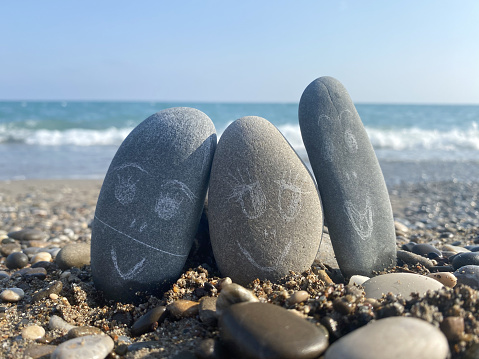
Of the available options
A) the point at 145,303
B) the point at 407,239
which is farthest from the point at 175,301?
the point at 407,239

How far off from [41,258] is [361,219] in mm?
3387

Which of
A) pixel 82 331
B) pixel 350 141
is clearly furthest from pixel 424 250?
pixel 82 331

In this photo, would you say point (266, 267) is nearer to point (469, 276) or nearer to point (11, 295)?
point (469, 276)

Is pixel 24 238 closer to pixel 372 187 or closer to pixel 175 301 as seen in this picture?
pixel 175 301

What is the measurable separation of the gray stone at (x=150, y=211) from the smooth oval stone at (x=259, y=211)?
0.21m

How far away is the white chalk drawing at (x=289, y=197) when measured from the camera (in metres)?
3.47

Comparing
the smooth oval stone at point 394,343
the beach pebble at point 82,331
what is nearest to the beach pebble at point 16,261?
the beach pebble at point 82,331

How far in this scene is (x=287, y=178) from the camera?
353 centimetres

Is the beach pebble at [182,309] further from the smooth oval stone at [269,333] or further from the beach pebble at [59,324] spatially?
the beach pebble at [59,324]

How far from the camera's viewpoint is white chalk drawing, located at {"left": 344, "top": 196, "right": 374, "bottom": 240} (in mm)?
3746

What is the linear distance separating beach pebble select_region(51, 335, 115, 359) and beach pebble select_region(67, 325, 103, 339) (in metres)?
0.17

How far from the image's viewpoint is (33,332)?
3004mm

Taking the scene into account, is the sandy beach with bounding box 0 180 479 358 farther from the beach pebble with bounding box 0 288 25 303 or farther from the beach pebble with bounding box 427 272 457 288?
the beach pebble with bounding box 427 272 457 288

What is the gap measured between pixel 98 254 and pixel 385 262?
2464 millimetres
